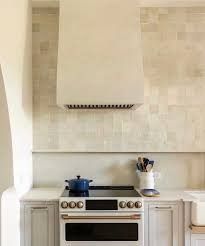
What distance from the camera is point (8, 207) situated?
2678 millimetres

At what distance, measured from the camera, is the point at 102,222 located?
8.91 feet

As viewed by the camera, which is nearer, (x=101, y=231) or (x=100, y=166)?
(x=101, y=231)

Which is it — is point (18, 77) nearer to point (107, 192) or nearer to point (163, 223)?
point (107, 192)

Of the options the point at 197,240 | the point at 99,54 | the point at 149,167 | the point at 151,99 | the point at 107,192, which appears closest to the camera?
the point at 197,240

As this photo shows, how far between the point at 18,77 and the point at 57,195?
108 cm

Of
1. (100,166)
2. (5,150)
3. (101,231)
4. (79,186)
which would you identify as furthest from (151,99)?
(5,150)

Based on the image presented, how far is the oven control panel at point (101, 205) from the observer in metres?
2.72

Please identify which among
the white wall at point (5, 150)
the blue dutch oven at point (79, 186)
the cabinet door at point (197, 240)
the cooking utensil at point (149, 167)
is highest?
the white wall at point (5, 150)

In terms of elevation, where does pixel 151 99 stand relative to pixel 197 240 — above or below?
above

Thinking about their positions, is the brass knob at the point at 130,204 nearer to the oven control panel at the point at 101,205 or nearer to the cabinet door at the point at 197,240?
the oven control panel at the point at 101,205

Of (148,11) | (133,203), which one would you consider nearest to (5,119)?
(133,203)

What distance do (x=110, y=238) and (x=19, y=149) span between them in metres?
1.05

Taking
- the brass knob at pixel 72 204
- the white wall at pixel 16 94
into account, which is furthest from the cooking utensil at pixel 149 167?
the white wall at pixel 16 94

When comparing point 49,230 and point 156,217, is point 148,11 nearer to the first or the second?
point 156,217
